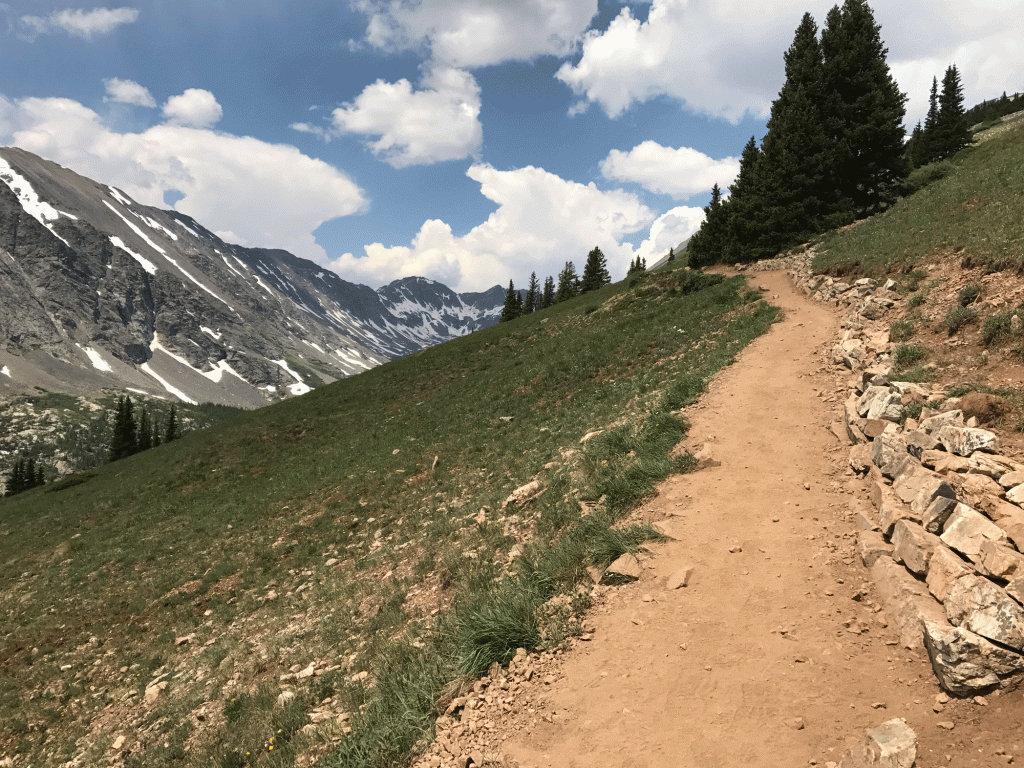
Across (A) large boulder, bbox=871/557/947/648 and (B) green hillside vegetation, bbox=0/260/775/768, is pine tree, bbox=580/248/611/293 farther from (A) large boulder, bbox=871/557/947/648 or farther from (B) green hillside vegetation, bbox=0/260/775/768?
(A) large boulder, bbox=871/557/947/648

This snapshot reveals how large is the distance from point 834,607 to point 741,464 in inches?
177

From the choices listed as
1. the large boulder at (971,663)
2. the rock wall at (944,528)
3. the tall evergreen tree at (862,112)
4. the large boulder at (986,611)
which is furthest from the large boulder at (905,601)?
the tall evergreen tree at (862,112)

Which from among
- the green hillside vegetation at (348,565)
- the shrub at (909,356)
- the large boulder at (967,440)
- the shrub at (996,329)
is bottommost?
the green hillside vegetation at (348,565)

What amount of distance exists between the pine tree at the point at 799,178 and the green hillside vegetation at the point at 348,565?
964 centimetres

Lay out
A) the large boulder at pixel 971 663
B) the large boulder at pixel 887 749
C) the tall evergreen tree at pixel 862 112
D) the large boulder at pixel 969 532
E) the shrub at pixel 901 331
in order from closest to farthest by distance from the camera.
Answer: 1. the large boulder at pixel 887 749
2. the large boulder at pixel 971 663
3. the large boulder at pixel 969 532
4. the shrub at pixel 901 331
5. the tall evergreen tree at pixel 862 112

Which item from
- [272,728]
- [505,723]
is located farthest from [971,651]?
[272,728]

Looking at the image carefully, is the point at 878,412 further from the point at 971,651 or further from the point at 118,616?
the point at 118,616

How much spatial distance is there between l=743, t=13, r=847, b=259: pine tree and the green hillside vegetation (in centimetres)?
964

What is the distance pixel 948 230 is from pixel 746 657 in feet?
70.0

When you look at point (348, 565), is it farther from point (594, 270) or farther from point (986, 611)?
point (594, 270)

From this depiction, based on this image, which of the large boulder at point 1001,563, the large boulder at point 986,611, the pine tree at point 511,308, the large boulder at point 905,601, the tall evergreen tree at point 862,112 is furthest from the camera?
the pine tree at point 511,308

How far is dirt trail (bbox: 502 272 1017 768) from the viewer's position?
5148 mm

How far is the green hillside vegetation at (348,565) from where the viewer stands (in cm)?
823

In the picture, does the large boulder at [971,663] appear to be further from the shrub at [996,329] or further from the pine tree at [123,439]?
the pine tree at [123,439]
